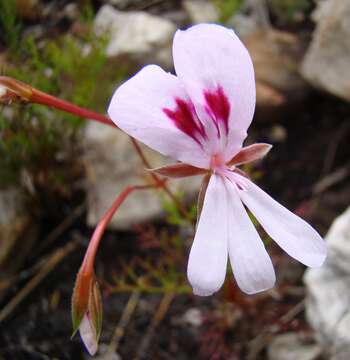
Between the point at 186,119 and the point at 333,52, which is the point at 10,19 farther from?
the point at 333,52

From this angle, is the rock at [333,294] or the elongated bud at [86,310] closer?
the elongated bud at [86,310]

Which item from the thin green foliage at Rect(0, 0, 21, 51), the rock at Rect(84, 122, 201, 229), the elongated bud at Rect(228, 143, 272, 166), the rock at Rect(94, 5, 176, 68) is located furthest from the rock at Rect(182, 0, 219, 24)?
the elongated bud at Rect(228, 143, 272, 166)

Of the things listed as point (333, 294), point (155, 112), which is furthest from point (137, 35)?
point (155, 112)

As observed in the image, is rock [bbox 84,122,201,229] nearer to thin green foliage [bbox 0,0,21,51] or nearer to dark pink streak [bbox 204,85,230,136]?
thin green foliage [bbox 0,0,21,51]

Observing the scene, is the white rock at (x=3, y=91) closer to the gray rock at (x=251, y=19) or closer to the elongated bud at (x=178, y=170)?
the elongated bud at (x=178, y=170)

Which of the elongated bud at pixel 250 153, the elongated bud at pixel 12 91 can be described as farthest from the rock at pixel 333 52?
the elongated bud at pixel 12 91

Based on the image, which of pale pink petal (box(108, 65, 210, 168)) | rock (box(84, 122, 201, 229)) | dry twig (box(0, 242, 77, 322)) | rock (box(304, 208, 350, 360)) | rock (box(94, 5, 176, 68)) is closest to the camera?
pale pink petal (box(108, 65, 210, 168))

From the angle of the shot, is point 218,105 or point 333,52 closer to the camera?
point 218,105
